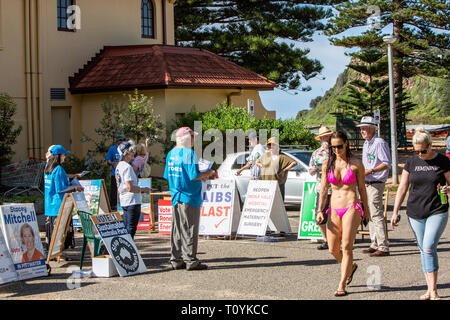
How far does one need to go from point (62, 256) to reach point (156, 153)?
1238 centimetres

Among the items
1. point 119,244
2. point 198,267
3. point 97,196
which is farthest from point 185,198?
point 97,196

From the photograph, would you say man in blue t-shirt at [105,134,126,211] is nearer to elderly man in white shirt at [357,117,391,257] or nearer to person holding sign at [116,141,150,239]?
person holding sign at [116,141,150,239]

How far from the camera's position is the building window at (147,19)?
25.8m

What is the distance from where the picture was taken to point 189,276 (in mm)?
8445

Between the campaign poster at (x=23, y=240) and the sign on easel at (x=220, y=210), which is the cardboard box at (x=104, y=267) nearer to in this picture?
the campaign poster at (x=23, y=240)

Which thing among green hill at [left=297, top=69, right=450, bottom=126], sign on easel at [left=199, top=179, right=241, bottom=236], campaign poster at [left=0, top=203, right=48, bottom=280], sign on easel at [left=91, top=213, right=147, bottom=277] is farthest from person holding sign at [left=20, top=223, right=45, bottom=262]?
green hill at [left=297, top=69, right=450, bottom=126]

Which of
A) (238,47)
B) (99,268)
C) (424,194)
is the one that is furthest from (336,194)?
(238,47)

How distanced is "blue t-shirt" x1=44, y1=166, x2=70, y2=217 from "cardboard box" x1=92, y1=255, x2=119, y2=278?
4.40 feet

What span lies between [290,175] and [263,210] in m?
4.09

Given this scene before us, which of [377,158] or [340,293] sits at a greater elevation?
[377,158]

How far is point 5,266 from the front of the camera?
794 centimetres

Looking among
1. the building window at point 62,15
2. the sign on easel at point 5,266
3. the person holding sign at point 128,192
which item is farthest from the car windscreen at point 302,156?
the building window at point 62,15

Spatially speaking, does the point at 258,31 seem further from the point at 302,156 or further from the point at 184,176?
the point at 184,176

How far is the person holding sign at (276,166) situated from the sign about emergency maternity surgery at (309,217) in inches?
Answer: 30.3
